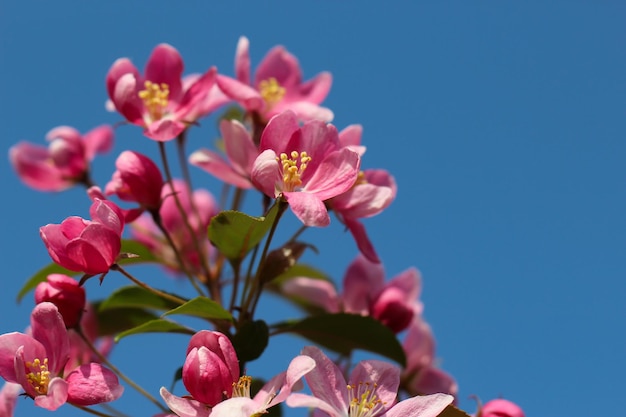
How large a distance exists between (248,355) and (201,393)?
31cm

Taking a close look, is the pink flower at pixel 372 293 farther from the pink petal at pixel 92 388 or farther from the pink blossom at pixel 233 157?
the pink petal at pixel 92 388

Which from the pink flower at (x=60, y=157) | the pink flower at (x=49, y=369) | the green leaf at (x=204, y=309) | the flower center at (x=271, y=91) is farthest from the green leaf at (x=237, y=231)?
the pink flower at (x=60, y=157)

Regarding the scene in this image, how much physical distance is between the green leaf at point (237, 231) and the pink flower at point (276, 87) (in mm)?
401

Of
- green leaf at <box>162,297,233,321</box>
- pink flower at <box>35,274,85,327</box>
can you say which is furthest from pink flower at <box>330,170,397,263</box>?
pink flower at <box>35,274,85,327</box>

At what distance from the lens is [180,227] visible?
10.1 ft

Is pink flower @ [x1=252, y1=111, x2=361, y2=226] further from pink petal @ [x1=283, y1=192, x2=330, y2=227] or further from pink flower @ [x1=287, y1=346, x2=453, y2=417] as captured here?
pink flower @ [x1=287, y1=346, x2=453, y2=417]

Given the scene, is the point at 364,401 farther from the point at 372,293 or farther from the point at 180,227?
the point at 180,227

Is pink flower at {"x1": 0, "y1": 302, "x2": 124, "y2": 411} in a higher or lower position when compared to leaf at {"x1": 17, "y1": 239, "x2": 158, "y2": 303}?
lower

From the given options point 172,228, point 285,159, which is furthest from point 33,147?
point 285,159

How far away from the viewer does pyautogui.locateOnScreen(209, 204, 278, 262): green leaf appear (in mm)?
1948

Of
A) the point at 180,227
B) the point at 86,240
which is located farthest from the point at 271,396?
the point at 180,227

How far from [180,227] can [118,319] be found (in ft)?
1.59

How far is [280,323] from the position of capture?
237 centimetres

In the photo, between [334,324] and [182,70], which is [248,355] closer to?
[334,324]
